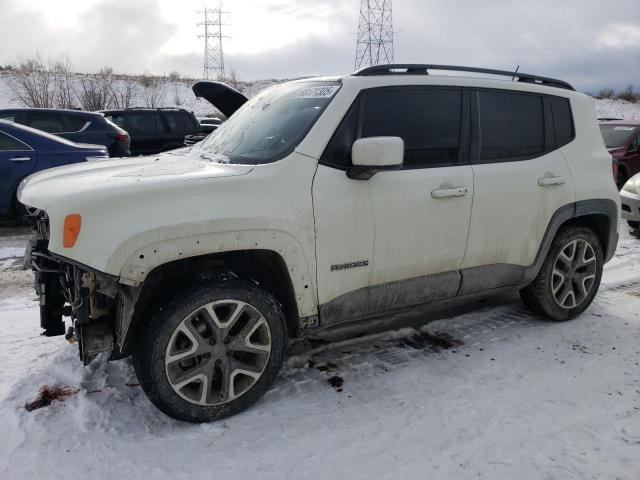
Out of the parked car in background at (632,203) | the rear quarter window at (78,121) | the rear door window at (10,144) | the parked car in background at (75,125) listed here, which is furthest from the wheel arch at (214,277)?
the rear quarter window at (78,121)

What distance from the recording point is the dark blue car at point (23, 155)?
7301mm

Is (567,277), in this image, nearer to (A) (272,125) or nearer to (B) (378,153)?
(B) (378,153)

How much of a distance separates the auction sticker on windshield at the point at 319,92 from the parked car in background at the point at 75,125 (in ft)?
24.8

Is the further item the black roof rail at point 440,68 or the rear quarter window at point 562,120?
the rear quarter window at point 562,120

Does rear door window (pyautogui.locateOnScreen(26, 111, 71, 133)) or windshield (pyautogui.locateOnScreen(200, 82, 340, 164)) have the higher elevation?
rear door window (pyautogui.locateOnScreen(26, 111, 71, 133))

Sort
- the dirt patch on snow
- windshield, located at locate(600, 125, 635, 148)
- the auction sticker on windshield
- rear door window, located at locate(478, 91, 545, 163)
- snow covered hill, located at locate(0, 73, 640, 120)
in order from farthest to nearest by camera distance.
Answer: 1. snow covered hill, located at locate(0, 73, 640, 120)
2. windshield, located at locate(600, 125, 635, 148)
3. rear door window, located at locate(478, 91, 545, 163)
4. the auction sticker on windshield
5. the dirt patch on snow

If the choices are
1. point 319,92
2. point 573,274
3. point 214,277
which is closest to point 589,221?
point 573,274

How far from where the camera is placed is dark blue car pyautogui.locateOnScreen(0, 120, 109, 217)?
287 inches

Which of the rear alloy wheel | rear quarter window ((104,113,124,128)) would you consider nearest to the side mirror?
the rear alloy wheel

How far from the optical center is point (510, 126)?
374cm

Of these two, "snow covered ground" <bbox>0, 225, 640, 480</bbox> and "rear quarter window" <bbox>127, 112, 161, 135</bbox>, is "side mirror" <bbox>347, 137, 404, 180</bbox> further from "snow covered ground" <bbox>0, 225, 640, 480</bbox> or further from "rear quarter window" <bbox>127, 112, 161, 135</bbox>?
"rear quarter window" <bbox>127, 112, 161, 135</bbox>

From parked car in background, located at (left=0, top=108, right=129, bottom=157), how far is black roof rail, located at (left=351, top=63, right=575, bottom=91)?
7.82 meters

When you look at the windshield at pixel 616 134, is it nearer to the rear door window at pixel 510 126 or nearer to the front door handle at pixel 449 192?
the rear door window at pixel 510 126

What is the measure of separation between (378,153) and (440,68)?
1208 millimetres
